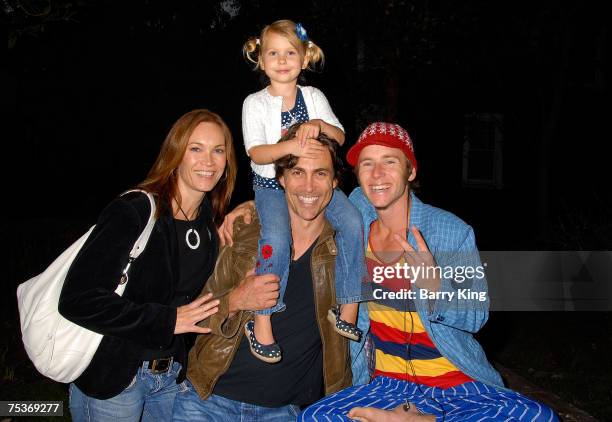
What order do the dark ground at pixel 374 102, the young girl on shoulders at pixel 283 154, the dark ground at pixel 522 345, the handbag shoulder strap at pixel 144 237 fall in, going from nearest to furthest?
the handbag shoulder strap at pixel 144 237 → the young girl on shoulders at pixel 283 154 → the dark ground at pixel 522 345 → the dark ground at pixel 374 102

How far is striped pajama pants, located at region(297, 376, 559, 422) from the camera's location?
9.52 feet

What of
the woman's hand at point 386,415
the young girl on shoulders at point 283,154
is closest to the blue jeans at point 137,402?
the young girl on shoulders at point 283,154

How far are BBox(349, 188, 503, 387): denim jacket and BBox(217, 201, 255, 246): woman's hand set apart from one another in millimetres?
1101

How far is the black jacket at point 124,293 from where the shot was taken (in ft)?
9.22

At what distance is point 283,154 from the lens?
3.48m

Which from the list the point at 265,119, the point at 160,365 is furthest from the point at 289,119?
the point at 160,365

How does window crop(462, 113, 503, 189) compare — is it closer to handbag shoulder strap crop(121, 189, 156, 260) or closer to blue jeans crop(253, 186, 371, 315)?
blue jeans crop(253, 186, 371, 315)

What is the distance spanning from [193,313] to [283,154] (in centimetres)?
111

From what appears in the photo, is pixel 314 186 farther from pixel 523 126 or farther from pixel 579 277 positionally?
pixel 523 126

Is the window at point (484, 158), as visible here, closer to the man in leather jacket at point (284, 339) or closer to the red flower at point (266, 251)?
Result: the man in leather jacket at point (284, 339)

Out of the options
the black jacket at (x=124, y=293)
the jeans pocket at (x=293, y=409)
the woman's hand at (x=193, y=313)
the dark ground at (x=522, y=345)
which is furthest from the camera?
the dark ground at (x=522, y=345)

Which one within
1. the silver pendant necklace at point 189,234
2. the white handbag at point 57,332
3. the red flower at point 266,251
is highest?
the silver pendant necklace at point 189,234

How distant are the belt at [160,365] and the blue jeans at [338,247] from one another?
0.61 m

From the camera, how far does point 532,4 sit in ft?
38.6
